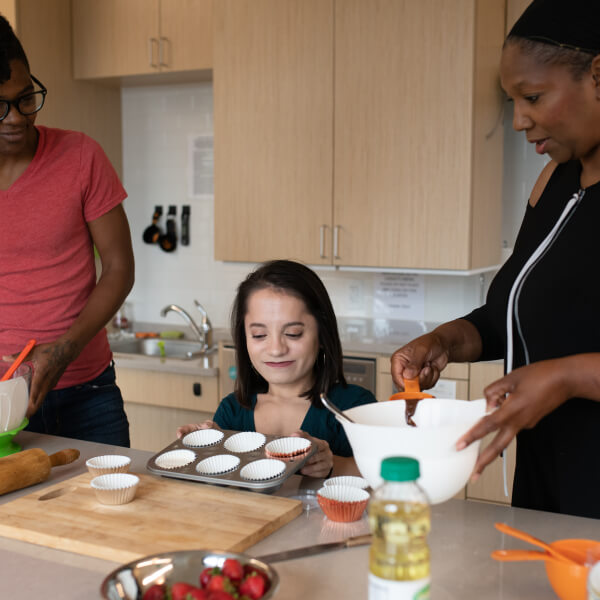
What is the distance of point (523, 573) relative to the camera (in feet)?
3.31

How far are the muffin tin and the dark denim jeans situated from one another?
1.76ft

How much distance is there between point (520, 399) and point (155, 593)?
53cm

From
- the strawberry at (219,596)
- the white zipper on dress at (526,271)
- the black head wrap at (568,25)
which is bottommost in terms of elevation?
the strawberry at (219,596)

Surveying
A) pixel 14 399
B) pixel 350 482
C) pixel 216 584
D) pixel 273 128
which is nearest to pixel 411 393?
pixel 350 482

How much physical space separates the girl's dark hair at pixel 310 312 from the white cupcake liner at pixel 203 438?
1.21ft

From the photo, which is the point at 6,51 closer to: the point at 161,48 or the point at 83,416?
the point at 83,416

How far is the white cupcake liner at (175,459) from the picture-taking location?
1.33 m

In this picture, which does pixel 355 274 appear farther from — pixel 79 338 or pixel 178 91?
pixel 79 338

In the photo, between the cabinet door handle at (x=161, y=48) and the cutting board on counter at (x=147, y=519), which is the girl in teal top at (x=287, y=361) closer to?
the cutting board on counter at (x=147, y=519)

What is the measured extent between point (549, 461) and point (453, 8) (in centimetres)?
190

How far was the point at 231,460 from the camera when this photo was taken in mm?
1315

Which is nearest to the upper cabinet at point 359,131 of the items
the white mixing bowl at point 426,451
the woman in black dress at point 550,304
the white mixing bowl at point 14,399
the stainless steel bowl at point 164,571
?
the woman in black dress at point 550,304

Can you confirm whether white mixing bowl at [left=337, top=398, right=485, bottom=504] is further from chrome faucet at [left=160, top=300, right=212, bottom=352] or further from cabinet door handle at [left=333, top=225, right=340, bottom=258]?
chrome faucet at [left=160, top=300, right=212, bottom=352]

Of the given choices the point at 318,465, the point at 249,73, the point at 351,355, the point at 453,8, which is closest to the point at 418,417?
the point at 318,465
